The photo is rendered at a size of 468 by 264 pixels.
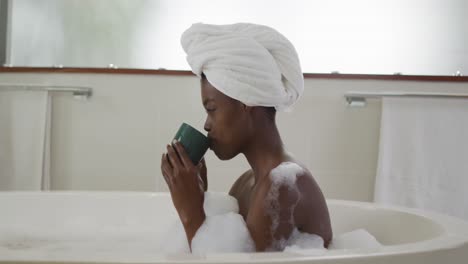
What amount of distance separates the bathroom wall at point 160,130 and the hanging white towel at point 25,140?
0.14 feet

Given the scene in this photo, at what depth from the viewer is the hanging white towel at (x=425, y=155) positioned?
193 centimetres

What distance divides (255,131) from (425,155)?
117 centimetres

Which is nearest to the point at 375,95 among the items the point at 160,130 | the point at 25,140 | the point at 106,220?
the point at 160,130

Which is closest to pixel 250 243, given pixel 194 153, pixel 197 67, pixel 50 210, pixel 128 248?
pixel 194 153

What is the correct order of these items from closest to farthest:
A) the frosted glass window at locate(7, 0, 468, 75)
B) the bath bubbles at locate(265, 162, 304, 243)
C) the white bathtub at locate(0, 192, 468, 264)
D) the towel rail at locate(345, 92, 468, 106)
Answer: the bath bubbles at locate(265, 162, 304, 243), the white bathtub at locate(0, 192, 468, 264), the towel rail at locate(345, 92, 468, 106), the frosted glass window at locate(7, 0, 468, 75)

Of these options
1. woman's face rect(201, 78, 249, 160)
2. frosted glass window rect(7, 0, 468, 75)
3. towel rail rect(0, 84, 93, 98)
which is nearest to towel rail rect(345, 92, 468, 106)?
frosted glass window rect(7, 0, 468, 75)

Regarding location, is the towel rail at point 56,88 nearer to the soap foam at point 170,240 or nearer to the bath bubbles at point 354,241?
the soap foam at point 170,240

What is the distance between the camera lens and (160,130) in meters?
2.05

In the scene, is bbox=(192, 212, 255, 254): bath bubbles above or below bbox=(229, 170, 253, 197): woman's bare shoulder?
below

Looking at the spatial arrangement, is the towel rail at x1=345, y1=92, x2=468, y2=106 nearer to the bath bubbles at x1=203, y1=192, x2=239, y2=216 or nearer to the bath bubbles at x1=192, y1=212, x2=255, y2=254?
the bath bubbles at x1=203, y1=192, x2=239, y2=216

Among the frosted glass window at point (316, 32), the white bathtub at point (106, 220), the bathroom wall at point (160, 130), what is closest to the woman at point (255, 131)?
the white bathtub at point (106, 220)

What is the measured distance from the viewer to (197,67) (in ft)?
3.21

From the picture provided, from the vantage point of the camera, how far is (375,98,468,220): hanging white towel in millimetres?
1933

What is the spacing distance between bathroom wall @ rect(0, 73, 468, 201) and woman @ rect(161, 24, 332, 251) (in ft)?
3.37
